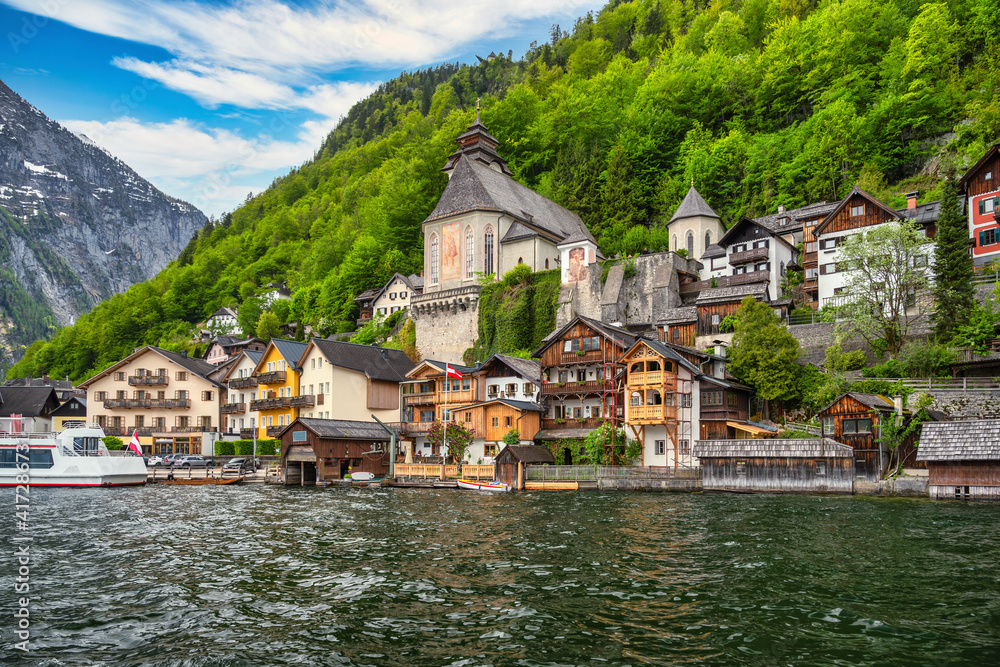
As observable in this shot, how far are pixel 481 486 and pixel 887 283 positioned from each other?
1198 inches

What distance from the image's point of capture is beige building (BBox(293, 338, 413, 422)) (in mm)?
64062

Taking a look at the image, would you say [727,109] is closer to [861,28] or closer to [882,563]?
[861,28]


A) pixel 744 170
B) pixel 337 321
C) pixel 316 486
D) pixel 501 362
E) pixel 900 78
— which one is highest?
pixel 900 78

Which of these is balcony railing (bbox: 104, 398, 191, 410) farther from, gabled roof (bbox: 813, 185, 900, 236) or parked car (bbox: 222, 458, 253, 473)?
gabled roof (bbox: 813, 185, 900, 236)

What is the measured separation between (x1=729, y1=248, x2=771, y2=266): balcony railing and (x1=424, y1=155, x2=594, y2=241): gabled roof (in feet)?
58.0

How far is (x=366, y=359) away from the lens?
67625mm

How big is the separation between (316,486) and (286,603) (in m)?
36.1

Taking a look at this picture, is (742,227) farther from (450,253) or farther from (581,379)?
(450,253)

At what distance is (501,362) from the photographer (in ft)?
187

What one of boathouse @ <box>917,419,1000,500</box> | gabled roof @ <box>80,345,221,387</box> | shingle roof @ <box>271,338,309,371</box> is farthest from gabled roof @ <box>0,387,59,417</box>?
boathouse @ <box>917,419,1000,500</box>

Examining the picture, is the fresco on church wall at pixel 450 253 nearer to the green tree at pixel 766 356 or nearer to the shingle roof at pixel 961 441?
the green tree at pixel 766 356

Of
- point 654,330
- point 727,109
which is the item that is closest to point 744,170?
point 727,109

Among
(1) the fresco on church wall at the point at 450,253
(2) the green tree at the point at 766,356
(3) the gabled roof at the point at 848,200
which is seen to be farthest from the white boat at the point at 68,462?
(3) the gabled roof at the point at 848,200

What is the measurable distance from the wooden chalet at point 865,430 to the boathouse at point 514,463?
18232mm
